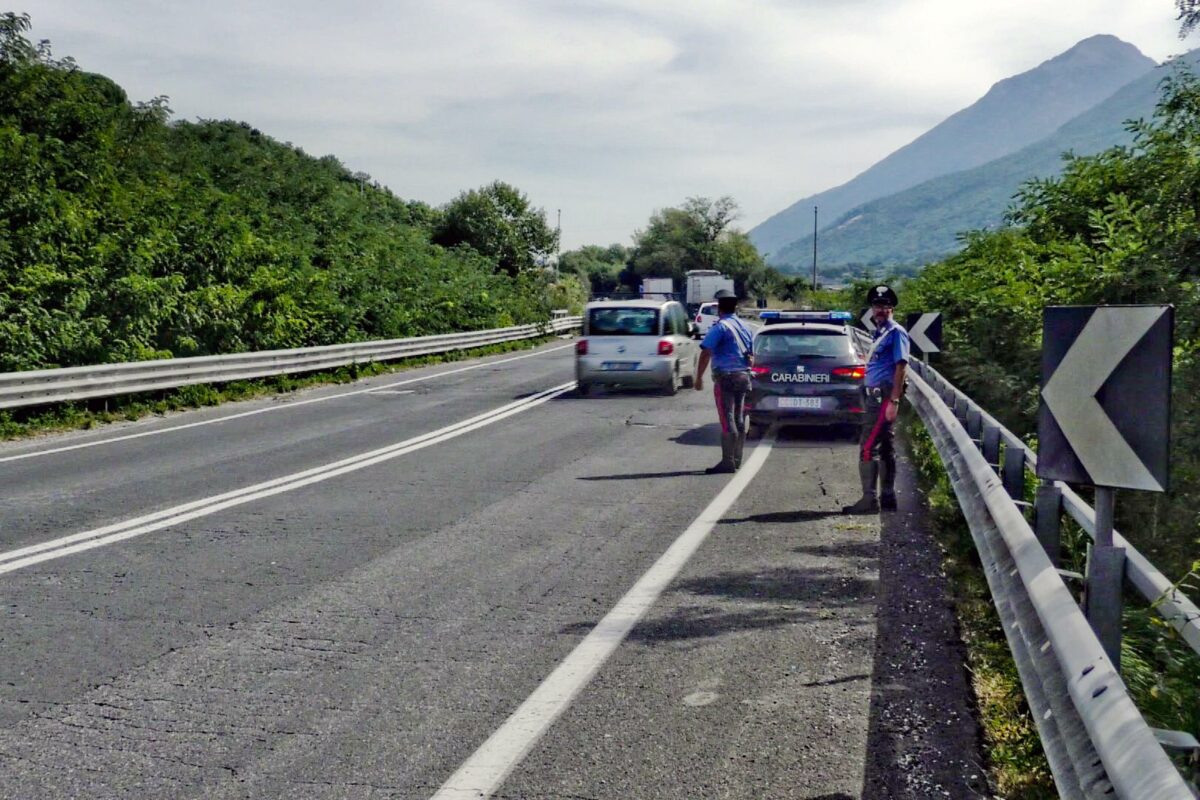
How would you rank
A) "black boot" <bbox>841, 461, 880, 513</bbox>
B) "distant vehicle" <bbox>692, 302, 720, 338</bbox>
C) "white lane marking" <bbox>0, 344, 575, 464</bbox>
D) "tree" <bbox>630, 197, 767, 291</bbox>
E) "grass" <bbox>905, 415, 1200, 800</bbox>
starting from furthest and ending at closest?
"tree" <bbox>630, 197, 767, 291</bbox>
"distant vehicle" <bbox>692, 302, 720, 338</bbox>
"white lane marking" <bbox>0, 344, 575, 464</bbox>
"black boot" <bbox>841, 461, 880, 513</bbox>
"grass" <bbox>905, 415, 1200, 800</bbox>

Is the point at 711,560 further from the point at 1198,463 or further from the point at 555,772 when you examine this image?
the point at 555,772

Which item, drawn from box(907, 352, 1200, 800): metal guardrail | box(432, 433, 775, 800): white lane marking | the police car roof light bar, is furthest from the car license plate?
box(907, 352, 1200, 800): metal guardrail

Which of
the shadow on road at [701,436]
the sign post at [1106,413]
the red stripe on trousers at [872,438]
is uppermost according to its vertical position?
the sign post at [1106,413]

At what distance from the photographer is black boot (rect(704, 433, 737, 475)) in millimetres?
11828

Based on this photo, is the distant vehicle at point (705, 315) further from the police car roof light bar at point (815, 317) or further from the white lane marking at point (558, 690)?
the white lane marking at point (558, 690)

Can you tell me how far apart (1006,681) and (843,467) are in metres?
7.44

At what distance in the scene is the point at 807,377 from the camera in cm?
1454

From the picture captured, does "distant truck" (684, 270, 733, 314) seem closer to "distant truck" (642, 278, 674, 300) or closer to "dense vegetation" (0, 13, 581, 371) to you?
"distant truck" (642, 278, 674, 300)

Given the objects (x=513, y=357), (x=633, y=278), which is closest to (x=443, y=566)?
(x=513, y=357)

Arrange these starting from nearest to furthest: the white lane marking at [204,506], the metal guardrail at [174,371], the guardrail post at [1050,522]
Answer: the guardrail post at [1050,522], the white lane marking at [204,506], the metal guardrail at [174,371]

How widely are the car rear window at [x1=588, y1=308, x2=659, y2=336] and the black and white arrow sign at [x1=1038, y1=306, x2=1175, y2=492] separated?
17718 millimetres

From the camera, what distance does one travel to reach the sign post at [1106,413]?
362 cm

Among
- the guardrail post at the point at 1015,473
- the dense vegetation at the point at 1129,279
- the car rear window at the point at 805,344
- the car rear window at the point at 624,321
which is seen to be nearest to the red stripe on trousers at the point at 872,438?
the dense vegetation at the point at 1129,279

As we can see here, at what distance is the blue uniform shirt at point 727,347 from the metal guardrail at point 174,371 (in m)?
9.67
